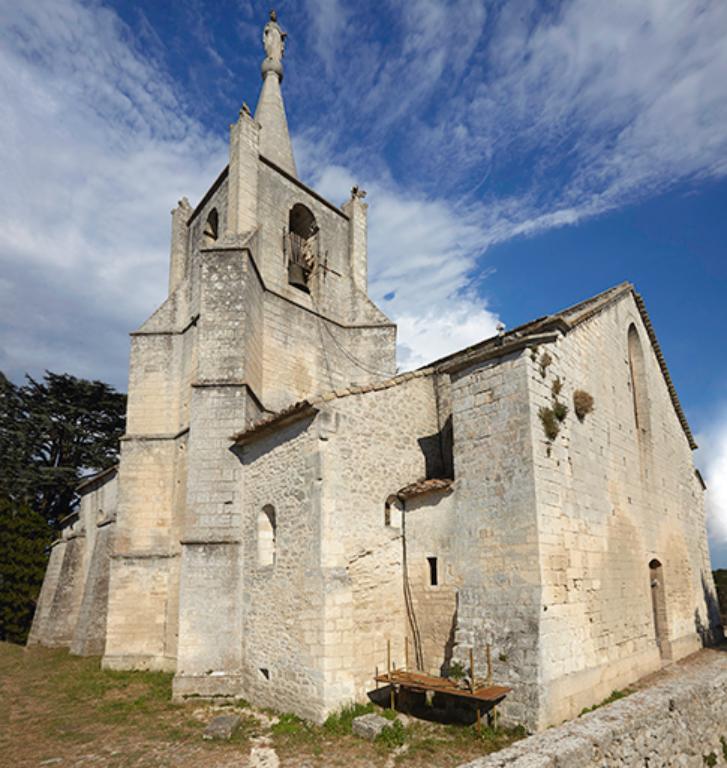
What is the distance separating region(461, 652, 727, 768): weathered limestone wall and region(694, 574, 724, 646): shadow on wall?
22.8 feet

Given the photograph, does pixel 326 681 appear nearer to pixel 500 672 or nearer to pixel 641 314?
pixel 500 672

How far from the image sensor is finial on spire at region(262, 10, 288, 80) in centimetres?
1939

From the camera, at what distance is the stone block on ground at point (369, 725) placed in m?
7.75

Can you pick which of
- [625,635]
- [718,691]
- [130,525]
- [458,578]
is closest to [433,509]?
[458,578]

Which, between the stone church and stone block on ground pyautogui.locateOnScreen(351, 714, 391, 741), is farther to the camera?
the stone church

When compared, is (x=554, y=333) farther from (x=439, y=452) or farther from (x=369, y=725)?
(x=369, y=725)

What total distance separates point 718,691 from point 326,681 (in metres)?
5.39

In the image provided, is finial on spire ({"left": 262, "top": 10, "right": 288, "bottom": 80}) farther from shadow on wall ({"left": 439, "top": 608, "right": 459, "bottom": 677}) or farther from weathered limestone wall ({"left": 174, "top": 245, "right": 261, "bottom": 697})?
shadow on wall ({"left": 439, "top": 608, "right": 459, "bottom": 677})

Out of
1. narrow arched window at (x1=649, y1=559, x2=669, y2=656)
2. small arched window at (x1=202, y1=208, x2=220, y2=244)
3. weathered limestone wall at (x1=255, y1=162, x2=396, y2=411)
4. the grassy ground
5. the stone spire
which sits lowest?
the grassy ground

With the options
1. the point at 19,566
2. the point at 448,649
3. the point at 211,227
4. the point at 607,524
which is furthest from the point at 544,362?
the point at 19,566

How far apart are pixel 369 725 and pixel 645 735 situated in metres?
3.56

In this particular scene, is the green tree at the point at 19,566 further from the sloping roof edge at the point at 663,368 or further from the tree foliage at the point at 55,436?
the sloping roof edge at the point at 663,368

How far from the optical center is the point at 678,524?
13891 mm

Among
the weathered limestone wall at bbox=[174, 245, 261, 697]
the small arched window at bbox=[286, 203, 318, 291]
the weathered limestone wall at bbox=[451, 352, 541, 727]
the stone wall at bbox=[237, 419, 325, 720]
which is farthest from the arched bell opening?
the small arched window at bbox=[286, 203, 318, 291]
